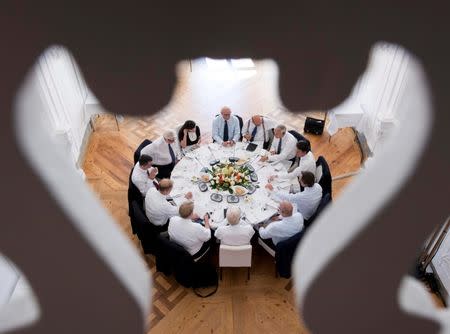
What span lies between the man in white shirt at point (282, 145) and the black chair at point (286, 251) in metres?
1.31

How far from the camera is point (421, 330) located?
2.94 ft

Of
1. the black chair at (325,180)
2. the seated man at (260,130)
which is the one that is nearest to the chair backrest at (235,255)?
the black chair at (325,180)

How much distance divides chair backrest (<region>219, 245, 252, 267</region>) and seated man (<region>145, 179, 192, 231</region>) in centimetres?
71

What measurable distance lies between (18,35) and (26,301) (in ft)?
2.07

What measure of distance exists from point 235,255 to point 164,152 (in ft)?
5.92

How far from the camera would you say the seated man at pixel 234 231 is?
4395mm

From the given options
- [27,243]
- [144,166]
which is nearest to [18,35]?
[27,243]

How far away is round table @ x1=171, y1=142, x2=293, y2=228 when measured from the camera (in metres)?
4.80

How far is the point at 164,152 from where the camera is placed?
18.3 ft

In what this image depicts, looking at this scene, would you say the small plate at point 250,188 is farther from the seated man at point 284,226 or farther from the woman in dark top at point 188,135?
the woman in dark top at point 188,135

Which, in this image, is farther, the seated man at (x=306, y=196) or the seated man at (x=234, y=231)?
the seated man at (x=306, y=196)

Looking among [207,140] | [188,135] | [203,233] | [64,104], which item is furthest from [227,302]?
[64,104]

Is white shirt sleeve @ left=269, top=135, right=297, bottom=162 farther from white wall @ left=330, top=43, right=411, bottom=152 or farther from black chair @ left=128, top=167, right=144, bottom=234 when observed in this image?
black chair @ left=128, top=167, right=144, bottom=234

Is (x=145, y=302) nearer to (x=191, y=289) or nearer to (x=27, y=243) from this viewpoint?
(x=27, y=243)
